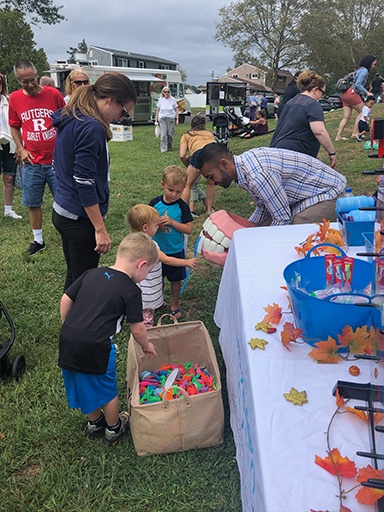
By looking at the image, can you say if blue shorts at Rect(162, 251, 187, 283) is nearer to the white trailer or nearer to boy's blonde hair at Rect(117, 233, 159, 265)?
boy's blonde hair at Rect(117, 233, 159, 265)

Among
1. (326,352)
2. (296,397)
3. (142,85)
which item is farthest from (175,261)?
(142,85)

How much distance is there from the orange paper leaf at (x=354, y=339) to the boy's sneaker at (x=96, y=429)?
1412 millimetres

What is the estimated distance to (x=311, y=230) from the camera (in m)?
2.66

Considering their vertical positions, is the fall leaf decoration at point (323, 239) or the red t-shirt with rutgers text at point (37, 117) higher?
the red t-shirt with rutgers text at point (37, 117)

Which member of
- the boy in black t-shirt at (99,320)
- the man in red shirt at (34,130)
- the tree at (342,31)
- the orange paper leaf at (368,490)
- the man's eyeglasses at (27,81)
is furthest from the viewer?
the tree at (342,31)

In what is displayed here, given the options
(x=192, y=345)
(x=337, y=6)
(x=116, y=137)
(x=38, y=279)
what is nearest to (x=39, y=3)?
(x=116, y=137)

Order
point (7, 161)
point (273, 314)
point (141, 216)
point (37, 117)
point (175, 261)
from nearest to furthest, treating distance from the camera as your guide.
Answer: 1. point (273, 314)
2. point (141, 216)
3. point (175, 261)
4. point (37, 117)
5. point (7, 161)

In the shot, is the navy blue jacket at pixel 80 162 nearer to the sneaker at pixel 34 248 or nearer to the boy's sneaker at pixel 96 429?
the boy's sneaker at pixel 96 429

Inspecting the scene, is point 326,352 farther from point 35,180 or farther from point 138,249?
point 35,180

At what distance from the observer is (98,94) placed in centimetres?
236

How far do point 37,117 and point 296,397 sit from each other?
3.97 meters

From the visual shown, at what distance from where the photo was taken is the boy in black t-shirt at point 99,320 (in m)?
1.86

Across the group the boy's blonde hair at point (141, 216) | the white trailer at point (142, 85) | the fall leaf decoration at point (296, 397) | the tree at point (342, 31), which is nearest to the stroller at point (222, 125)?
the boy's blonde hair at point (141, 216)

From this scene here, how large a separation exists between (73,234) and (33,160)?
2165 millimetres
